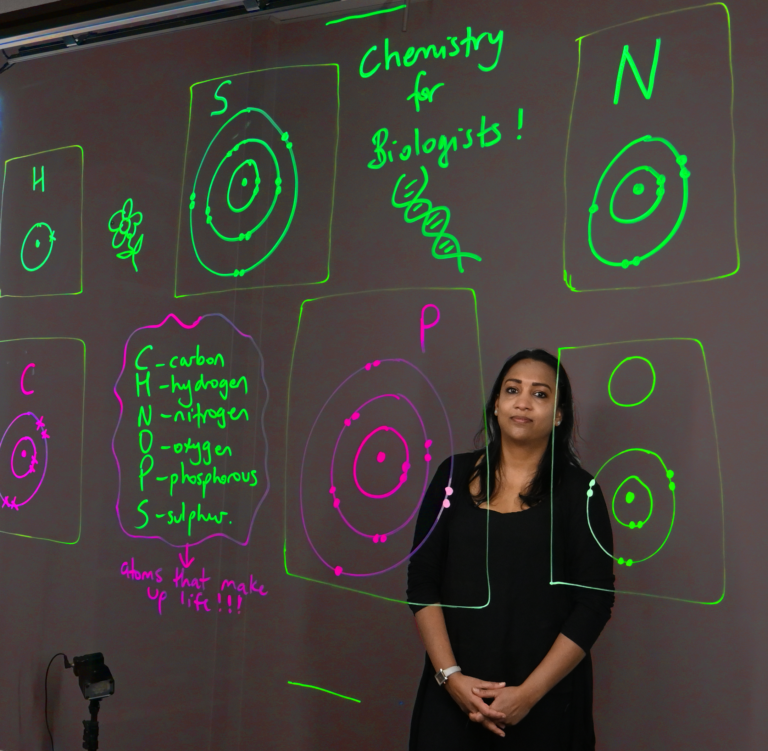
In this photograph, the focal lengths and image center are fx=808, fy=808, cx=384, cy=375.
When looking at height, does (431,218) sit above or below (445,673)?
above

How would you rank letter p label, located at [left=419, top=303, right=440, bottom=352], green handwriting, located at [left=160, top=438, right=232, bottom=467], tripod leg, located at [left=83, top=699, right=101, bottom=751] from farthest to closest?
green handwriting, located at [left=160, top=438, right=232, bottom=467] → tripod leg, located at [left=83, top=699, right=101, bottom=751] → letter p label, located at [left=419, top=303, right=440, bottom=352]

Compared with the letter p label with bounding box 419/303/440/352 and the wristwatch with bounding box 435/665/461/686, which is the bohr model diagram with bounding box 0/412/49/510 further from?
the wristwatch with bounding box 435/665/461/686

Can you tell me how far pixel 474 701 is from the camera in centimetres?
161

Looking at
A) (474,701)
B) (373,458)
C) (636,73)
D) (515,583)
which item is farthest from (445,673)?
(636,73)

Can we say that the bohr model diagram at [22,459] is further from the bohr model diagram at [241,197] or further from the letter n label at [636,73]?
the letter n label at [636,73]

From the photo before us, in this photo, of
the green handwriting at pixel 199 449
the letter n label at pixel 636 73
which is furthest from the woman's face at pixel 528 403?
the green handwriting at pixel 199 449

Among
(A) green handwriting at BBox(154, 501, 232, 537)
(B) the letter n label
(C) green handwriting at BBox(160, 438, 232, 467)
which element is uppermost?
(B) the letter n label

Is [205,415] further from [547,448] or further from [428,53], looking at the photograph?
[428,53]

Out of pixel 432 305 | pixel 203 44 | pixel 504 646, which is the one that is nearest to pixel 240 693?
pixel 504 646

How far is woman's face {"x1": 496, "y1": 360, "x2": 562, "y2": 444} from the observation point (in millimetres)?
1667

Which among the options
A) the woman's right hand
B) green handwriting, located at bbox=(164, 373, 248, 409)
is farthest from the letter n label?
the woman's right hand

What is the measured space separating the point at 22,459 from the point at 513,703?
1548 millimetres

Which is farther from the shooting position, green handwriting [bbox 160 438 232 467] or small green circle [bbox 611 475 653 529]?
green handwriting [bbox 160 438 232 467]

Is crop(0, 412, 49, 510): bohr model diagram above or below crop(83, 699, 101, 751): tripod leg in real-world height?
above
